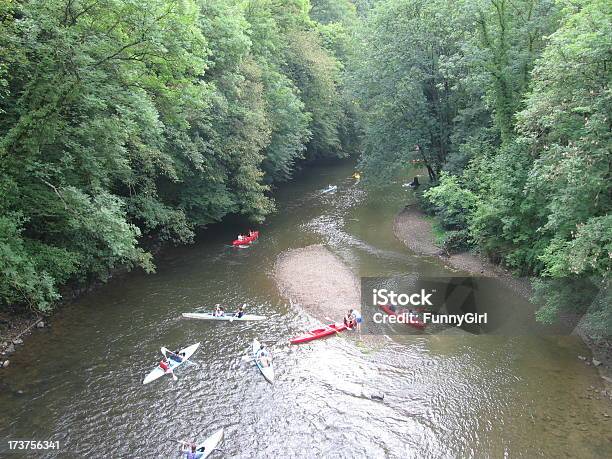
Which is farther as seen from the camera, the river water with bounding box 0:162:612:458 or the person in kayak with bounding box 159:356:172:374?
the person in kayak with bounding box 159:356:172:374

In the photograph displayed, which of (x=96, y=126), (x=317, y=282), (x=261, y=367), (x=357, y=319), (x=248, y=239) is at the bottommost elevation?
(x=317, y=282)

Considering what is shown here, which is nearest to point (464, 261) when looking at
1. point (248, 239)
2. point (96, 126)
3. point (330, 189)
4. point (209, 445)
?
point (248, 239)

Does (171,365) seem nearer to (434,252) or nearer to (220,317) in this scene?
(220,317)

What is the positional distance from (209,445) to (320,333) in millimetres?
6839

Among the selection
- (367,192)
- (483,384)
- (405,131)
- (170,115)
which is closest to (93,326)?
(170,115)

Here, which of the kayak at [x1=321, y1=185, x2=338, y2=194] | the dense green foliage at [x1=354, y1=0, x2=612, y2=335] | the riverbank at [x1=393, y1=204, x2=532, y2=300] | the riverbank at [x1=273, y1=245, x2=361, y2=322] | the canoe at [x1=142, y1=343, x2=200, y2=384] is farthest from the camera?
the kayak at [x1=321, y1=185, x2=338, y2=194]

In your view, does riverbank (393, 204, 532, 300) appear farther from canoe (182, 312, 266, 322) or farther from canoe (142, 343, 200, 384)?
canoe (142, 343, 200, 384)

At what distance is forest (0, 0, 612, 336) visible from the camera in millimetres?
14891

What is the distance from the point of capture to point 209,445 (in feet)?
42.4

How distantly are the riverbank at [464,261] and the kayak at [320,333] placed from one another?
337 inches

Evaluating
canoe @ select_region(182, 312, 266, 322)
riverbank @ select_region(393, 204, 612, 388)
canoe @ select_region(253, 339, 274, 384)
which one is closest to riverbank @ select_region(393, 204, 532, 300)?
riverbank @ select_region(393, 204, 612, 388)

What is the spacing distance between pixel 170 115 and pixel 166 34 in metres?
4.50

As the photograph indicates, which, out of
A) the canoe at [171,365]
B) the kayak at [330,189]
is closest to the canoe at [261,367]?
the canoe at [171,365]

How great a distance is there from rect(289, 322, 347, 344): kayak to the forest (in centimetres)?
680
